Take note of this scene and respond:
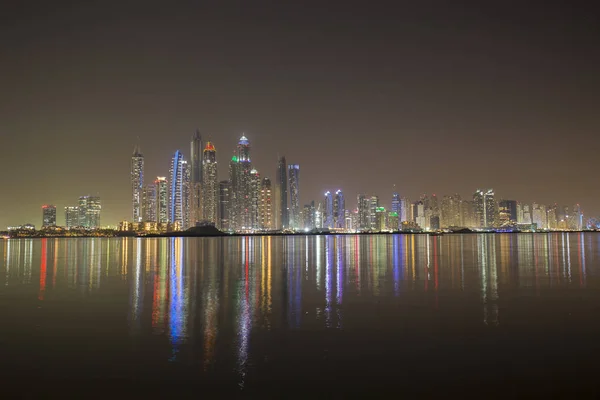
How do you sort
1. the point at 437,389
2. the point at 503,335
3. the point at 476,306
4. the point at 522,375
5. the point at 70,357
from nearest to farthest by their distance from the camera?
the point at 437,389 < the point at 522,375 < the point at 70,357 < the point at 503,335 < the point at 476,306

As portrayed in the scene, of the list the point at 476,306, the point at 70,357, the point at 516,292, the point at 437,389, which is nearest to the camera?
the point at 437,389

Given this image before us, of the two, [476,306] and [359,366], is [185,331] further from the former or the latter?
[476,306]

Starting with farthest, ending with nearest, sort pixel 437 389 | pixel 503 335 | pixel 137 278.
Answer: pixel 137 278
pixel 503 335
pixel 437 389

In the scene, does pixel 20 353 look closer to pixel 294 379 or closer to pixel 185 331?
pixel 185 331

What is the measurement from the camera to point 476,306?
23312 millimetres

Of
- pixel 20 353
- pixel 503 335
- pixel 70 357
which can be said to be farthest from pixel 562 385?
pixel 20 353

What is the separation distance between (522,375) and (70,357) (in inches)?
530

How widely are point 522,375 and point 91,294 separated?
2378 centimetres

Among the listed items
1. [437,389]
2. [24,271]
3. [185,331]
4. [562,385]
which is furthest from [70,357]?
[24,271]

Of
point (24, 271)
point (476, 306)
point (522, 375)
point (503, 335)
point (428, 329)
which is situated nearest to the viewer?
point (522, 375)

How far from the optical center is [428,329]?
18531 mm

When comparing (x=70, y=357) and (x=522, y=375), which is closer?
(x=522, y=375)

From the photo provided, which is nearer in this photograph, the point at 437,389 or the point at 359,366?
the point at 437,389

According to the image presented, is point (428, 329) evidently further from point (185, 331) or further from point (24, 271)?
point (24, 271)
